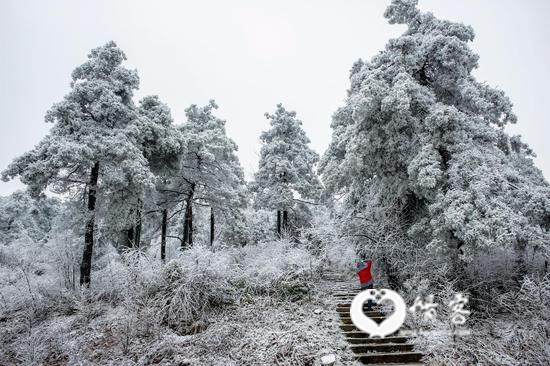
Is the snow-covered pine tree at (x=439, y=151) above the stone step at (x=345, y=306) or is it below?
above

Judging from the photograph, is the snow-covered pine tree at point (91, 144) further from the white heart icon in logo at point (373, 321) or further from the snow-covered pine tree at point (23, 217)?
the snow-covered pine tree at point (23, 217)

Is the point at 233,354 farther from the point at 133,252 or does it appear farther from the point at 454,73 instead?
the point at 454,73

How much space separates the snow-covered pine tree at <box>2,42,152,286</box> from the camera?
11578mm

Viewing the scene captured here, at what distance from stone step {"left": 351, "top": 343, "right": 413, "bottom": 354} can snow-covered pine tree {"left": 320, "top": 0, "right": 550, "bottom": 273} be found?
2.91 meters

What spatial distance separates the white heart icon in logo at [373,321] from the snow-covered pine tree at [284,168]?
11.3 metres

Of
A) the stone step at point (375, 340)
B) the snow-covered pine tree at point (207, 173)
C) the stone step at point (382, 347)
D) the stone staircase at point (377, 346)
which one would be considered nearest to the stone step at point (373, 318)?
the stone staircase at point (377, 346)

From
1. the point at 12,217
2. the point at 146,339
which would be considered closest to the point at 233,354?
the point at 146,339

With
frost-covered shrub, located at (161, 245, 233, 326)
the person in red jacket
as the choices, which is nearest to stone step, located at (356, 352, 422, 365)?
the person in red jacket

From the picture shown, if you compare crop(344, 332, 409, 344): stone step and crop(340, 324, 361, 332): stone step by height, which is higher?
crop(340, 324, 361, 332): stone step

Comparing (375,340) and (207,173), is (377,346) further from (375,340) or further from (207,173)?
(207,173)

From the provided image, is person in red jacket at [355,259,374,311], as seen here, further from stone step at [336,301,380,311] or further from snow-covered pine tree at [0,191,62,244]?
snow-covered pine tree at [0,191,62,244]

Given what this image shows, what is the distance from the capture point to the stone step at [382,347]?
7.29m

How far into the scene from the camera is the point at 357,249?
11656 mm

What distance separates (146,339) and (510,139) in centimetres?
1393
